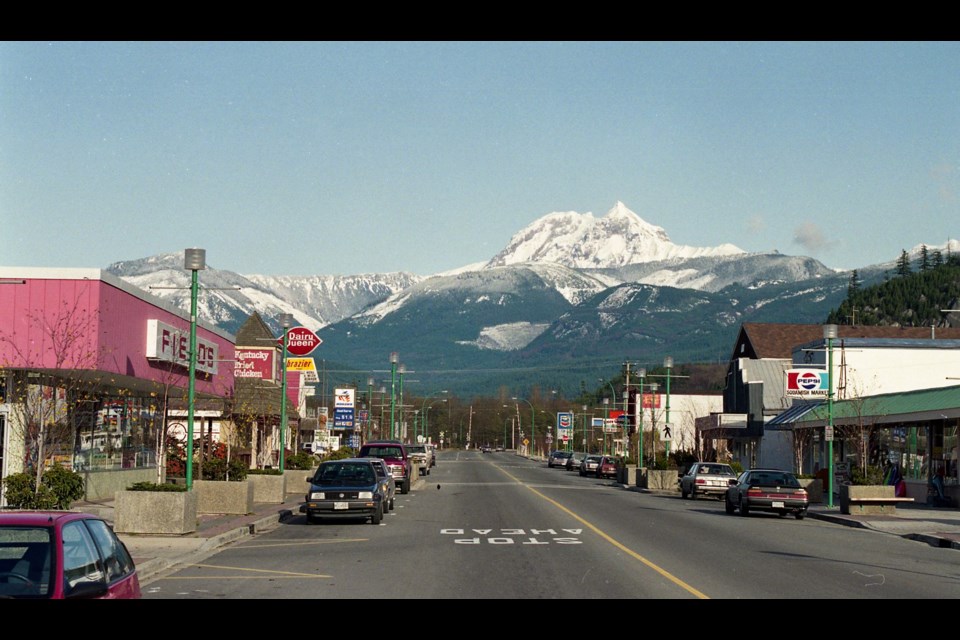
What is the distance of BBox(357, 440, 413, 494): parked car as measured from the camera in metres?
47.1

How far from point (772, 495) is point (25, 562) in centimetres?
3006

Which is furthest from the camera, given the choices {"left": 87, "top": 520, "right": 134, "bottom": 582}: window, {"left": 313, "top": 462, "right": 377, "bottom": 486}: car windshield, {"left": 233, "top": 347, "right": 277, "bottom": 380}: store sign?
{"left": 233, "top": 347, "right": 277, "bottom": 380}: store sign

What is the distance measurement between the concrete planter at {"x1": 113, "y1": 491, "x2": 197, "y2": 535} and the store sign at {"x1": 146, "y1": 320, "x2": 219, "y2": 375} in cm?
808

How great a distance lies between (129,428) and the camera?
1538 inches

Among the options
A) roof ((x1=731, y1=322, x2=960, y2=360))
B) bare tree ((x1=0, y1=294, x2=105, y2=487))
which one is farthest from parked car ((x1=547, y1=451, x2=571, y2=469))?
bare tree ((x1=0, y1=294, x2=105, y2=487))

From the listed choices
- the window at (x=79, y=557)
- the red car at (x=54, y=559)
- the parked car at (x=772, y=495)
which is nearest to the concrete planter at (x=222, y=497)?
the parked car at (x=772, y=495)

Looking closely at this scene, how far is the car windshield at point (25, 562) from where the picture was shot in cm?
821

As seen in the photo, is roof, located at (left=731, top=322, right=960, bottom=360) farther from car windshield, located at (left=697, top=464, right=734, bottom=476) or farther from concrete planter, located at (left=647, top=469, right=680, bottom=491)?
car windshield, located at (left=697, top=464, right=734, bottom=476)

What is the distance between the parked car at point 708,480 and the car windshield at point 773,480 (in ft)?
34.9

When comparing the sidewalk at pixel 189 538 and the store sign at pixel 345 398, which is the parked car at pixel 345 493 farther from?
the store sign at pixel 345 398
